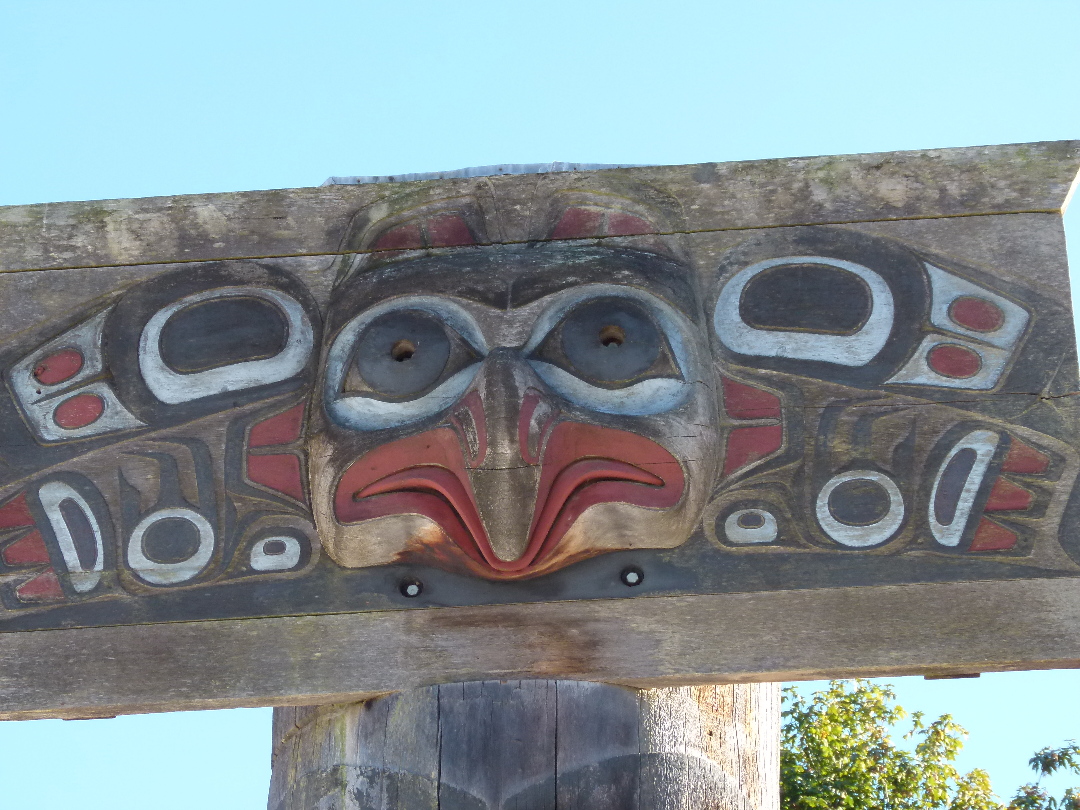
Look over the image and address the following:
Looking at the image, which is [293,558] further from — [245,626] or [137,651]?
[137,651]

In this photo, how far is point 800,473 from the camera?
522 cm

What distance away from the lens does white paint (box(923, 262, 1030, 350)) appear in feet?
17.5

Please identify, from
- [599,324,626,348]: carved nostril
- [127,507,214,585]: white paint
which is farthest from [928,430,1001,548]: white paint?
[127,507,214,585]: white paint

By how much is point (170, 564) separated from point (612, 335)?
5.78ft

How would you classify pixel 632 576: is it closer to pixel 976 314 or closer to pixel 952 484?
pixel 952 484

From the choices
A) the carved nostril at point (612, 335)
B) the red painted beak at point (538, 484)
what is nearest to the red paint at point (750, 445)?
Answer: the red painted beak at point (538, 484)

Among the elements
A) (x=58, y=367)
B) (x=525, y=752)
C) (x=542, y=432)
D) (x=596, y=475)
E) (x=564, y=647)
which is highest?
(x=58, y=367)

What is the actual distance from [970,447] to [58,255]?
3.46 m

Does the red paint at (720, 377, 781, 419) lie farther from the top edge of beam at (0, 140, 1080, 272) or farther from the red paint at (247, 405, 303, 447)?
the red paint at (247, 405, 303, 447)

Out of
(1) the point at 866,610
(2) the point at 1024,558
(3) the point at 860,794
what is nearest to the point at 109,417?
(1) the point at 866,610

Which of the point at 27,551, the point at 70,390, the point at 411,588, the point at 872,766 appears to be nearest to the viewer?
the point at 411,588

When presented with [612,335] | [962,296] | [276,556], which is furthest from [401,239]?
[962,296]

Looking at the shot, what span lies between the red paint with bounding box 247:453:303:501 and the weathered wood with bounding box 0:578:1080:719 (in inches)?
19.1

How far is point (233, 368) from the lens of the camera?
18.2 feet
